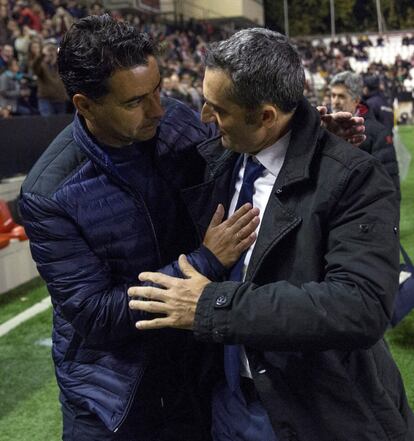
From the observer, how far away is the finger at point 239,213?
171 cm

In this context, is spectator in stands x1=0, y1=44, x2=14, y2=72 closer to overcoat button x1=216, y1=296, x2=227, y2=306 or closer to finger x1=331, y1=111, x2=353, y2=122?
finger x1=331, y1=111, x2=353, y2=122

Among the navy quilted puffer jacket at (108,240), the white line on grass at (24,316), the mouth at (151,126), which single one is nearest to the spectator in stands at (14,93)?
the white line on grass at (24,316)

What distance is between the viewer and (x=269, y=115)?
166cm

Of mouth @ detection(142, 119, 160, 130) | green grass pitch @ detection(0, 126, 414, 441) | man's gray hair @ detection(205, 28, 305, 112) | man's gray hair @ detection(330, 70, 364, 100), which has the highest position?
man's gray hair @ detection(205, 28, 305, 112)

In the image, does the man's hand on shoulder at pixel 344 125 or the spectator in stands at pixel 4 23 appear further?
the spectator in stands at pixel 4 23

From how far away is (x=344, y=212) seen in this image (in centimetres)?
156

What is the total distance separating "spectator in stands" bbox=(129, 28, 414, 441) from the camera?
1501 millimetres

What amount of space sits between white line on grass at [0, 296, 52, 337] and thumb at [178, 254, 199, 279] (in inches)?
159

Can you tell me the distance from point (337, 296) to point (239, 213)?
34 centimetres

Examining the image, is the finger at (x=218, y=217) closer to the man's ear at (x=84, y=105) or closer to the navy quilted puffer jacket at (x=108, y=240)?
the navy quilted puffer jacket at (x=108, y=240)

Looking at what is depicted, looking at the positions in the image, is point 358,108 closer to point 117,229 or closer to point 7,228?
point 7,228

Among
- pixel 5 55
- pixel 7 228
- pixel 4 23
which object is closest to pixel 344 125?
pixel 7 228

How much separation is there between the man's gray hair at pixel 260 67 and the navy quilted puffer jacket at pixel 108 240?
1.28 ft

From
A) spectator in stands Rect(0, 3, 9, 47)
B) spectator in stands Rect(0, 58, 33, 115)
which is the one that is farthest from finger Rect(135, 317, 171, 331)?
spectator in stands Rect(0, 3, 9, 47)
